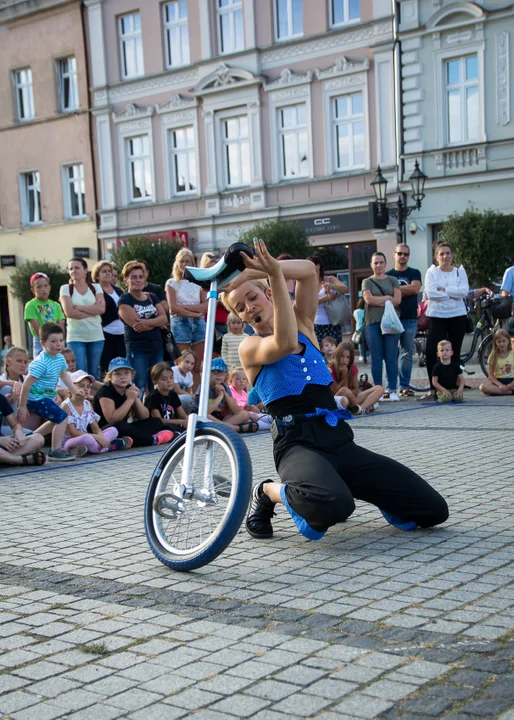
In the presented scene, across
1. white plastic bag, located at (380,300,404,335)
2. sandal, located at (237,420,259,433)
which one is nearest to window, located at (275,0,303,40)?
white plastic bag, located at (380,300,404,335)

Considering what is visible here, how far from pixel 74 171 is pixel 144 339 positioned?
22.4 meters

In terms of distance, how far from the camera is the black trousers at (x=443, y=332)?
1226cm

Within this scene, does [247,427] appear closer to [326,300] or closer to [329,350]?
[329,350]

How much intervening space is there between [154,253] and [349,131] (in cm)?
664

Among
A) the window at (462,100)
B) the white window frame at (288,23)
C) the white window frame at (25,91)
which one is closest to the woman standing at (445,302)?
the window at (462,100)

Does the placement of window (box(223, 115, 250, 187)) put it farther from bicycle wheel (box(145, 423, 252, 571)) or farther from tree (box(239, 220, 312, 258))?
bicycle wheel (box(145, 423, 252, 571))

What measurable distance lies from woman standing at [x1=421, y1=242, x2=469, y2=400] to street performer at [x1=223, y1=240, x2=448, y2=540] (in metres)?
7.51

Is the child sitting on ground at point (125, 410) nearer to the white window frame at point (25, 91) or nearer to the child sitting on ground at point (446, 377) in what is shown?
the child sitting on ground at point (446, 377)

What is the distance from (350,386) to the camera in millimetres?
11211

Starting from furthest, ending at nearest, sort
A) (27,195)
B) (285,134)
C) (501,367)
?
(27,195)
(285,134)
(501,367)

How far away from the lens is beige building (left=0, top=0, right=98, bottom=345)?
3077cm

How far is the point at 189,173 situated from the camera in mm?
28938

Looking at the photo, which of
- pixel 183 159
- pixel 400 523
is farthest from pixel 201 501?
pixel 183 159


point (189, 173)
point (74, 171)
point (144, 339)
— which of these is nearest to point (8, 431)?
point (144, 339)
